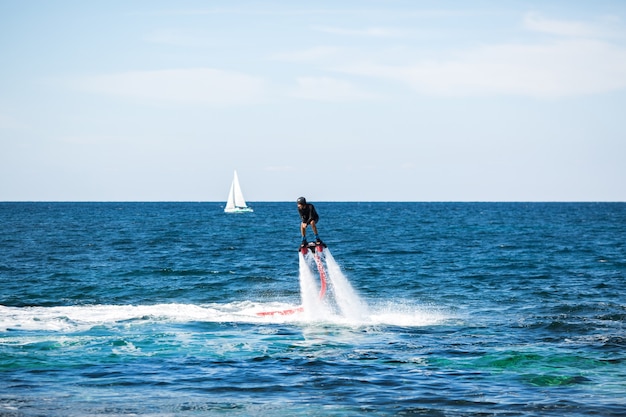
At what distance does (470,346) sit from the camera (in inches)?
974

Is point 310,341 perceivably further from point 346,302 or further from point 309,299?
point 346,302

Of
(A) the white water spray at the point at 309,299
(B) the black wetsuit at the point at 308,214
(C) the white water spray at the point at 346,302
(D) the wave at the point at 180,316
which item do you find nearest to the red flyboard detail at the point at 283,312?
(D) the wave at the point at 180,316

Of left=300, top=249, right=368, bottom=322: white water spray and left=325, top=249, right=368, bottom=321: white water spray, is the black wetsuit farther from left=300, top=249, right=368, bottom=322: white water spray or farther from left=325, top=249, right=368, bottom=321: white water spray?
left=325, top=249, right=368, bottom=321: white water spray

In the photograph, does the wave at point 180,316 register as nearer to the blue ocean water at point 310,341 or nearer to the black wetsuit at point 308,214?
the blue ocean water at point 310,341

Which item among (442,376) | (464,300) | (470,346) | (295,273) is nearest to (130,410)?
(442,376)

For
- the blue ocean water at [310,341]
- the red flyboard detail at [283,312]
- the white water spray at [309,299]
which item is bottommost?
the blue ocean water at [310,341]

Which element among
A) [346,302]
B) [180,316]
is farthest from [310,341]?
[346,302]

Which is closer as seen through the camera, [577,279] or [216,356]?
[216,356]

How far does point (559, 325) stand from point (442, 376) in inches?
409

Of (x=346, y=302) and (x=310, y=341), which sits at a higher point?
(x=346, y=302)

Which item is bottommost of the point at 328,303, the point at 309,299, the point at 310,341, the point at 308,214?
the point at 310,341

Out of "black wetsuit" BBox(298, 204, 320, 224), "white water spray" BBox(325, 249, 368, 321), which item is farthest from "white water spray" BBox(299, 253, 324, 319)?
"black wetsuit" BBox(298, 204, 320, 224)

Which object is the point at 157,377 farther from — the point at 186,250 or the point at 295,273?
the point at 186,250

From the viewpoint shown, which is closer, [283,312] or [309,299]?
[283,312]
